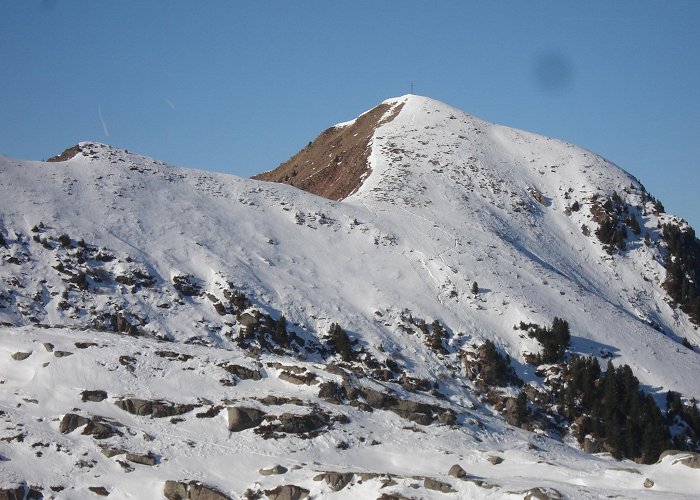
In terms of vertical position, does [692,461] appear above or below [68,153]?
below

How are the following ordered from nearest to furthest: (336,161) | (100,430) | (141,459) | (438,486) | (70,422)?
(438,486) → (141,459) → (100,430) → (70,422) → (336,161)

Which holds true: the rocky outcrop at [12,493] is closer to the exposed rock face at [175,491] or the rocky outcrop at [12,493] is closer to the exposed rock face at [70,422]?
the exposed rock face at [70,422]

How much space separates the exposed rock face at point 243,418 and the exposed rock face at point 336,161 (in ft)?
131

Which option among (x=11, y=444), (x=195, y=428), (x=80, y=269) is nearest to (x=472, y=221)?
(x=80, y=269)

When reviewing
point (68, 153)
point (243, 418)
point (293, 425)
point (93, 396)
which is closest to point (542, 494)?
point (293, 425)

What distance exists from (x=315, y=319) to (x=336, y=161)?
124ft

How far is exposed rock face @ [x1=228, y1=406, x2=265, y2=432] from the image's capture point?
3198cm

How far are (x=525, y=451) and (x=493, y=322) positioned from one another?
58.2ft

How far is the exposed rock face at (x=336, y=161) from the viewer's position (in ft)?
249

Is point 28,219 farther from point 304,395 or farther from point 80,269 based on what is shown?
point 304,395

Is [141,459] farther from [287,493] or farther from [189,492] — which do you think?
[287,493]

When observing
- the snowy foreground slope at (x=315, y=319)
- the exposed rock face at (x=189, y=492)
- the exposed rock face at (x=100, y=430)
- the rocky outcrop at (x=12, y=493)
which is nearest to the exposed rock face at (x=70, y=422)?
the snowy foreground slope at (x=315, y=319)

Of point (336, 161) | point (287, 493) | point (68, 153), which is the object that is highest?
point (336, 161)

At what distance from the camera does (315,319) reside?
47.9 m
